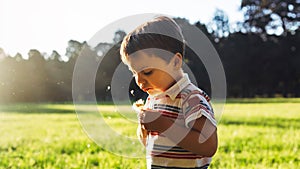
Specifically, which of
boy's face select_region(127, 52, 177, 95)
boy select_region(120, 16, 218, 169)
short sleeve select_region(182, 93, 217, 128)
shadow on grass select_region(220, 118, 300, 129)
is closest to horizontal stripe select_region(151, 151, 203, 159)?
boy select_region(120, 16, 218, 169)

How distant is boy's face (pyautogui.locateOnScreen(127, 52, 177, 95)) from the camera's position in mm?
1651

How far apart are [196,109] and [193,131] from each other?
0.26ft

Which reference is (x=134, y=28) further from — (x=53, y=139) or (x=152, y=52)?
(x=53, y=139)

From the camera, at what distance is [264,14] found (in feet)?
117

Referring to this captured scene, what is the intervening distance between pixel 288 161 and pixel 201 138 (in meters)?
2.46

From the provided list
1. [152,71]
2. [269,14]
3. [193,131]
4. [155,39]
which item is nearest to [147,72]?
[152,71]

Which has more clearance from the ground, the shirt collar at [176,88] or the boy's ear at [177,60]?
the boy's ear at [177,60]

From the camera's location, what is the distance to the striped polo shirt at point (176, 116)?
1.67 m

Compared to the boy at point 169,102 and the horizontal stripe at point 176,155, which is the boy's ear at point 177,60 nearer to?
the boy at point 169,102

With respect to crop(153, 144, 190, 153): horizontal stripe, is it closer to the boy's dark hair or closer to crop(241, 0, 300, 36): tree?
the boy's dark hair

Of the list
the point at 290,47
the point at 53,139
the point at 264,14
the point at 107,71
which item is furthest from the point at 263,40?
the point at 107,71

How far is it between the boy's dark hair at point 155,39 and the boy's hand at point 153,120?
8.5 inches

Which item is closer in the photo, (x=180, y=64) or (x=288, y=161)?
(x=180, y=64)

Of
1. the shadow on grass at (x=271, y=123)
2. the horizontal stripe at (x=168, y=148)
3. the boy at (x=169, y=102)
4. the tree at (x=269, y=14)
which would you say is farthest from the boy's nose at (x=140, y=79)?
the tree at (x=269, y=14)
